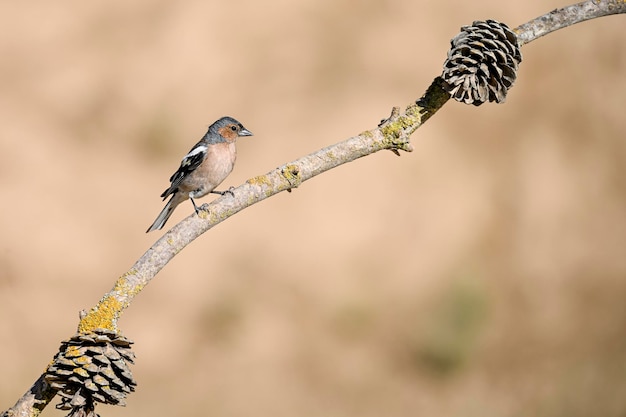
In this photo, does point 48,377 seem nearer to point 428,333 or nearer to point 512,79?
point 512,79

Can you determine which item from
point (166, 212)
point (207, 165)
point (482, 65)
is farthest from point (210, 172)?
point (482, 65)

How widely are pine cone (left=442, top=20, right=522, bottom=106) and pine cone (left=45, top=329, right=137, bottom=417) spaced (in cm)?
66

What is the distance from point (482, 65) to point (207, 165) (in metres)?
1.25

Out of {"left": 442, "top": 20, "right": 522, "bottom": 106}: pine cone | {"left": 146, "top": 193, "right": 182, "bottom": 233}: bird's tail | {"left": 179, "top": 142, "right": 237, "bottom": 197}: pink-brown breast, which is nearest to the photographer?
{"left": 442, "top": 20, "right": 522, "bottom": 106}: pine cone

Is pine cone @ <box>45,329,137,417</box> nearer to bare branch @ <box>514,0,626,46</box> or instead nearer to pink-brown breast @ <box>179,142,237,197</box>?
bare branch @ <box>514,0,626,46</box>

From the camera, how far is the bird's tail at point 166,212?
261cm

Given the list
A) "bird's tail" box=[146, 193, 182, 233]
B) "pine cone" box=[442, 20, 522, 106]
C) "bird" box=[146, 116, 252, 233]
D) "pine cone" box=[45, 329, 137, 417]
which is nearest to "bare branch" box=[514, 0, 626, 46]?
"pine cone" box=[442, 20, 522, 106]

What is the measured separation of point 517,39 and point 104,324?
808 mm

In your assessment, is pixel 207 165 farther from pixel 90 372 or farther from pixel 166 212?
pixel 90 372

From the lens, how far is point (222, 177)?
97.8 inches

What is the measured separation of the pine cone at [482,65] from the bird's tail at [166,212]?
4.59 feet

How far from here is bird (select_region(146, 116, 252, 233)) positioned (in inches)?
96.2

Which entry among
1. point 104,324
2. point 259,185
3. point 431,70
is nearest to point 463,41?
point 259,185

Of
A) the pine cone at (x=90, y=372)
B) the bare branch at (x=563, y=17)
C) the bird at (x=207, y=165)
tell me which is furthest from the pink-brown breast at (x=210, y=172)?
the pine cone at (x=90, y=372)
